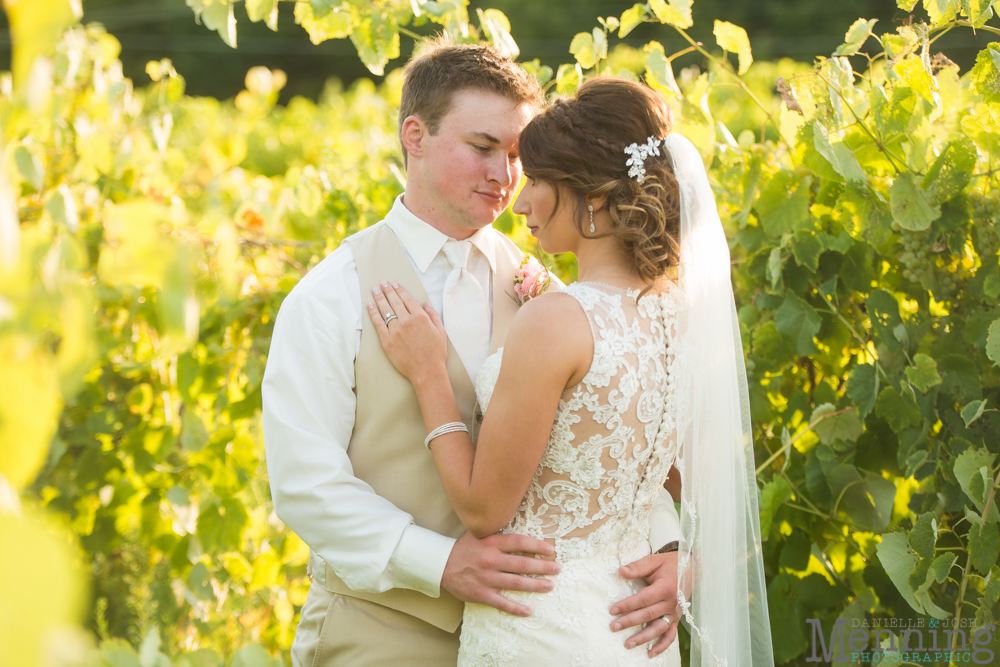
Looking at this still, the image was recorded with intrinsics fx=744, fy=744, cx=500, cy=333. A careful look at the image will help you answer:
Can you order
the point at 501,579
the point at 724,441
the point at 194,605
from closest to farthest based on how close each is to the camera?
the point at 501,579
the point at 724,441
the point at 194,605

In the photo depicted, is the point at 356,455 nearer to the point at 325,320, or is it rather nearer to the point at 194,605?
the point at 325,320

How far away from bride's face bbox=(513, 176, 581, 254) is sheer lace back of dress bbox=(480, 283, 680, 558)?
167mm

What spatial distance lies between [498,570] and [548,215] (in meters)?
0.87

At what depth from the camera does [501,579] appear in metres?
1.74

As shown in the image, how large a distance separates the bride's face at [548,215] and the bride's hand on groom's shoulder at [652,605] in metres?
0.82

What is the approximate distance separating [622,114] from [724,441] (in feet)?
2.82

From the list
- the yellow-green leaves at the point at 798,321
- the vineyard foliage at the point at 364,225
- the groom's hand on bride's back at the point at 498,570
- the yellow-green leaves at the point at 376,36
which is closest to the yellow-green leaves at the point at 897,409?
the vineyard foliage at the point at 364,225

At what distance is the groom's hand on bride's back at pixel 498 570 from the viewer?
68.2 inches

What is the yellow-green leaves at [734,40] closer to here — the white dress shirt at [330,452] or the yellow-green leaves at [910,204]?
the yellow-green leaves at [910,204]

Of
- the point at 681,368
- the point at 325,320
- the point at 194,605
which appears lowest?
the point at 194,605

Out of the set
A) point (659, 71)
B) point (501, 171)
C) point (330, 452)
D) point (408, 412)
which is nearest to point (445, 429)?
point (408, 412)

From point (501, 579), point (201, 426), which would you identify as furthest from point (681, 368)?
point (201, 426)

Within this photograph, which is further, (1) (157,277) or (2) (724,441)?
(2) (724,441)

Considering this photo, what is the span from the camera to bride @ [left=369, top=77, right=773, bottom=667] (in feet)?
5.48
